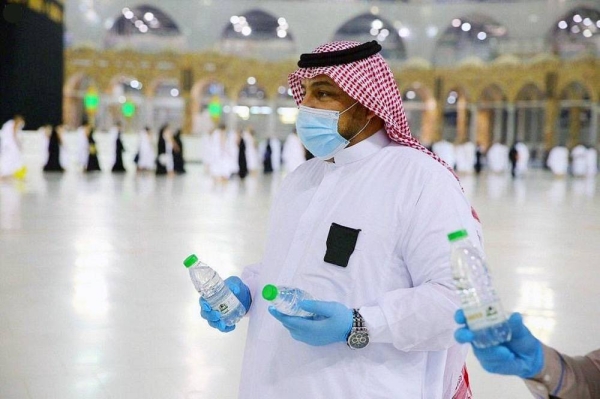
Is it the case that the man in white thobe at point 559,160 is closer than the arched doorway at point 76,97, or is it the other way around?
the man in white thobe at point 559,160

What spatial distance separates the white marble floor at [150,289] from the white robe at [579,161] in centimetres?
1592

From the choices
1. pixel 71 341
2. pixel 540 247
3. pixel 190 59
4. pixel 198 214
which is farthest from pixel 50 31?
pixel 71 341

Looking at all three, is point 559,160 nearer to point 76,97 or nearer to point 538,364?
point 76,97

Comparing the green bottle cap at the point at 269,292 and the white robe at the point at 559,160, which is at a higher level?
the green bottle cap at the point at 269,292

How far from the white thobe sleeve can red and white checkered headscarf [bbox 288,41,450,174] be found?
21cm

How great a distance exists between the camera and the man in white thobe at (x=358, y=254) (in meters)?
1.65

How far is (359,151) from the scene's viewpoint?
74.1 inches

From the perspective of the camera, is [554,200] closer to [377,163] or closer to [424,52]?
[377,163]

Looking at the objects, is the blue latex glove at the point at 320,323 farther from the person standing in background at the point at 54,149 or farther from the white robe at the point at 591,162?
the white robe at the point at 591,162

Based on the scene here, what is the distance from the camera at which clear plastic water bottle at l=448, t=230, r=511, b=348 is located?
1.18m

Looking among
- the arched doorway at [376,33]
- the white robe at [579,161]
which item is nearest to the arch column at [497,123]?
the arched doorway at [376,33]

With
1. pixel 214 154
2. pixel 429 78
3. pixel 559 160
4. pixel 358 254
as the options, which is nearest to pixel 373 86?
pixel 358 254

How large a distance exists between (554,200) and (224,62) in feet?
60.6

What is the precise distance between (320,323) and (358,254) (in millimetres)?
205
